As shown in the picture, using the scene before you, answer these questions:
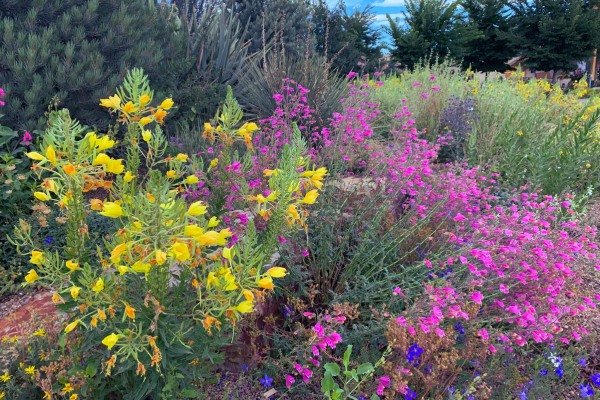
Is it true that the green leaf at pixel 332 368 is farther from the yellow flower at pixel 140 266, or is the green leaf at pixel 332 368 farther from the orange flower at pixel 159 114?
the orange flower at pixel 159 114

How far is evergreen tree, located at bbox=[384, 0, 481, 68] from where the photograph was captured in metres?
24.0

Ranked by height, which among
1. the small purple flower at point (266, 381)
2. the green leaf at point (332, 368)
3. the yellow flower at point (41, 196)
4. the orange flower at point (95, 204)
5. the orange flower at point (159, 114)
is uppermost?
the orange flower at point (159, 114)

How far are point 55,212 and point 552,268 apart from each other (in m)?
3.62

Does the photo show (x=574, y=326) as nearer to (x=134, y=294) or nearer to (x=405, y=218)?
(x=405, y=218)

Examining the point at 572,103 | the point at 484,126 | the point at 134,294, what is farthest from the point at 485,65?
the point at 134,294

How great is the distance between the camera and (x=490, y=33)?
3291 cm

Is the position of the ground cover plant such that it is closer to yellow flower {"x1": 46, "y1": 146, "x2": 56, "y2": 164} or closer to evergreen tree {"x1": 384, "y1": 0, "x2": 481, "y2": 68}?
yellow flower {"x1": 46, "y1": 146, "x2": 56, "y2": 164}

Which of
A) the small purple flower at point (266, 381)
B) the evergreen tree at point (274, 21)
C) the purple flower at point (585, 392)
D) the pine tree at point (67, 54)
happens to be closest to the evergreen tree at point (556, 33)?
the evergreen tree at point (274, 21)

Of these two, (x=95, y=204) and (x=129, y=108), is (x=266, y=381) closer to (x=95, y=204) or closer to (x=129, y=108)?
(x=95, y=204)

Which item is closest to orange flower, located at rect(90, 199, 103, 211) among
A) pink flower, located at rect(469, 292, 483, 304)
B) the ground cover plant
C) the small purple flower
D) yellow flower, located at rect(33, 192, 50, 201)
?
the ground cover plant

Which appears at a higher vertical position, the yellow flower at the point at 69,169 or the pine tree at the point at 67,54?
the pine tree at the point at 67,54

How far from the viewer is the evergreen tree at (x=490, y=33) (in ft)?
108

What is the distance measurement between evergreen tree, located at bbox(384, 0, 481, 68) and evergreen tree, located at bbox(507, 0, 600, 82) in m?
Result: 8.55

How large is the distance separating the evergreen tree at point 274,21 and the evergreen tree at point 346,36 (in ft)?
26.5
